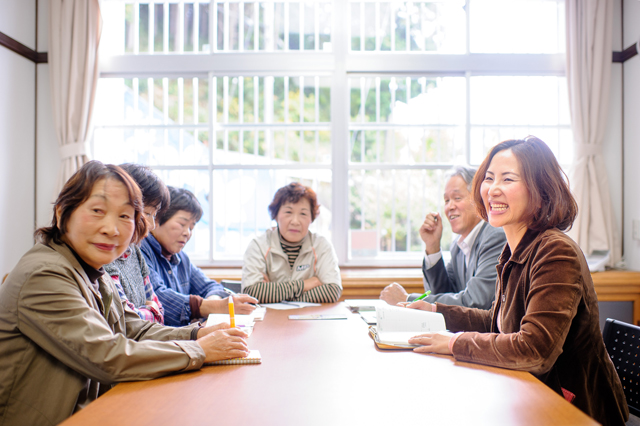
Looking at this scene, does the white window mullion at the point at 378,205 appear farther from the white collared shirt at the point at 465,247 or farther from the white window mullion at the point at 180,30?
→ the white window mullion at the point at 180,30

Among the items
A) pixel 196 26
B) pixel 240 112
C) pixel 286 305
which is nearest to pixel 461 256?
pixel 286 305

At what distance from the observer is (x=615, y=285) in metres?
3.14

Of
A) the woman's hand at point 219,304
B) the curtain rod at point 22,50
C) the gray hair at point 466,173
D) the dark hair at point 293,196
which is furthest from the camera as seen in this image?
the curtain rod at point 22,50

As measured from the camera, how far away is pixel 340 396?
42.6 inches

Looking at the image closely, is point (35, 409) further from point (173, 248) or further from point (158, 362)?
point (173, 248)

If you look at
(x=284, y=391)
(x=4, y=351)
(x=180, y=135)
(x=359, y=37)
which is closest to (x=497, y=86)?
(x=359, y=37)

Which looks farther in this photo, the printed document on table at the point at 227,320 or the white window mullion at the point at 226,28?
the white window mullion at the point at 226,28

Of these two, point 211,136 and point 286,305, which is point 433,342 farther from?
point 211,136

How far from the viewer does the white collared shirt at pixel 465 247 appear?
2.27 metres

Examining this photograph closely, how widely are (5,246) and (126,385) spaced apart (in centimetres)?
270

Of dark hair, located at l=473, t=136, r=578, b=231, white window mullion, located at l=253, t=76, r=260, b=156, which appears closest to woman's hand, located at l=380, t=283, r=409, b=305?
dark hair, located at l=473, t=136, r=578, b=231

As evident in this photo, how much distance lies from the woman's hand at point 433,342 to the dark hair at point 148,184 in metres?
1.12

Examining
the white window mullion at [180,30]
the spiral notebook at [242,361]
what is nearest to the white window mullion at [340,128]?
the white window mullion at [180,30]

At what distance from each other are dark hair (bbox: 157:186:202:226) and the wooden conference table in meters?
1.10
